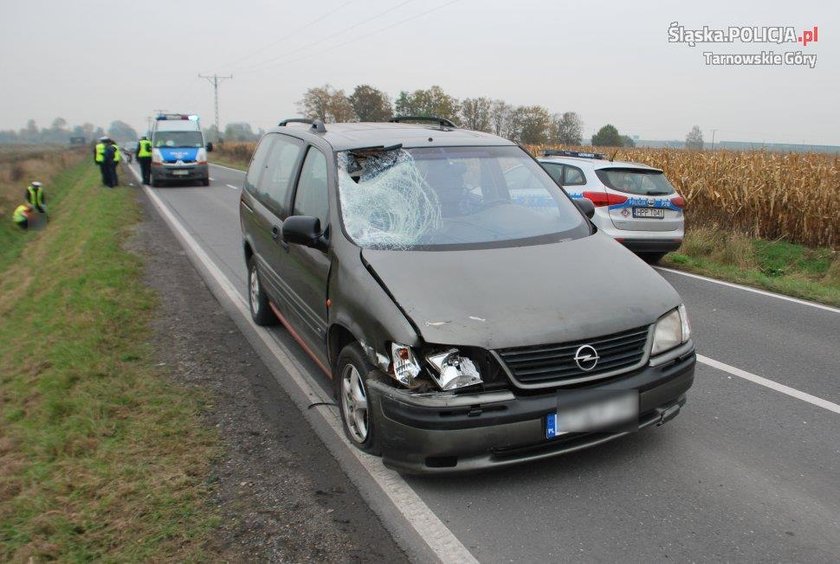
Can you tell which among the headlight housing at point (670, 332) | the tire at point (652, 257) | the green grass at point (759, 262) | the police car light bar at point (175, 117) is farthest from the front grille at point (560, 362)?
the police car light bar at point (175, 117)

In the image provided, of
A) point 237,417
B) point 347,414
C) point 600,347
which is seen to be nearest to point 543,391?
point 600,347

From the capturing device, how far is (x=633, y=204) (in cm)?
995

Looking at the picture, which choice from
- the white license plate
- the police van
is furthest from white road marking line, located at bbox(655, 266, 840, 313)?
the police van

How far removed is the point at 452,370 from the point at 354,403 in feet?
2.79

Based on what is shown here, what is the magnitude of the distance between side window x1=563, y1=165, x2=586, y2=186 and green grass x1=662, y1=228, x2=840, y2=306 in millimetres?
1913

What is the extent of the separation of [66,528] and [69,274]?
26.3 ft

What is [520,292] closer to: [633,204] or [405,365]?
[405,365]

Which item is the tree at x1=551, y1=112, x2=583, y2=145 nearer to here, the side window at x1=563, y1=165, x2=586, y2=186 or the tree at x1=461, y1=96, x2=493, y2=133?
the tree at x1=461, y1=96, x2=493, y2=133

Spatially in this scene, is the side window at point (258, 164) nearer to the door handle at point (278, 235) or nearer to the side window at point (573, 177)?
the door handle at point (278, 235)

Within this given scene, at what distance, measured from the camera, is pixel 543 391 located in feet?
11.3

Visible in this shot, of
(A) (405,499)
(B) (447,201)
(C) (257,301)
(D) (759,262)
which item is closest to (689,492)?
(A) (405,499)

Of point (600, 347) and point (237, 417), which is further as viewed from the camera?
point (237, 417)

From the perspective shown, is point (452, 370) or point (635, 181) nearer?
point (452, 370)

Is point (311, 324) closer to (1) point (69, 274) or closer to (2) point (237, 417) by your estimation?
(2) point (237, 417)
